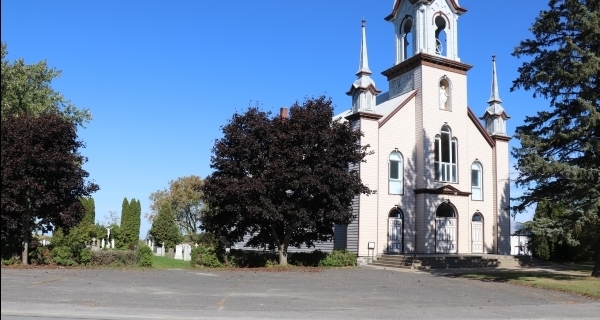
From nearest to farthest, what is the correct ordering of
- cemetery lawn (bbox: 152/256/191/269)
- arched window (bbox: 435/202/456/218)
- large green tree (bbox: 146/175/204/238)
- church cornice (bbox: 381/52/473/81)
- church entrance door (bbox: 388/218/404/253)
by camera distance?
cemetery lawn (bbox: 152/256/191/269), church entrance door (bbox: 388/218/404/253), arched window (bbox: 435/202/456/218), church cornice (bbox: 381/52/473/81), large green tree (bbox: 146/175/204/238)

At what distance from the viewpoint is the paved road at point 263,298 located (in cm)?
1157

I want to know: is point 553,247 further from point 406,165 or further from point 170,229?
point 170,229

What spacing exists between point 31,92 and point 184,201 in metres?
31.9

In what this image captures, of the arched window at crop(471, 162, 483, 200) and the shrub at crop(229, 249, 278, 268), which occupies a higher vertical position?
the arched window at crop(471, 162, 483, 200)

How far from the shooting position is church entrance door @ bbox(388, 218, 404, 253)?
102 ft

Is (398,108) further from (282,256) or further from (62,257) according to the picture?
(62,257)

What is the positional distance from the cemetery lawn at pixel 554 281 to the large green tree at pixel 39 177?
17.0m

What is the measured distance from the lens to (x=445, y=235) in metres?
32.1

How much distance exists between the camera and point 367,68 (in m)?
32.0

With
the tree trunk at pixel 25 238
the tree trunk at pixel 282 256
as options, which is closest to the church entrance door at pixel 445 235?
the tree trunk at pixel 282 256

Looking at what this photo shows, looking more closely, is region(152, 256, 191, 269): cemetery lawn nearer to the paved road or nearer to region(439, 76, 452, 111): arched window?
the paved road

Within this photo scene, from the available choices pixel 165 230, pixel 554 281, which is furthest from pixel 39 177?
pixel 165 230

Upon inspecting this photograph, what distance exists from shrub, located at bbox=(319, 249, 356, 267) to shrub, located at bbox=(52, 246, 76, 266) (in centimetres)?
1159

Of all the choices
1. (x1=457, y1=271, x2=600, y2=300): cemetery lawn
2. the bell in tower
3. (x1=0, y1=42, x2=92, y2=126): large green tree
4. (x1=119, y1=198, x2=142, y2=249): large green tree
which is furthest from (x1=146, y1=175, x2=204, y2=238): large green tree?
(x1=457, y1=271, x2=600, y2=300): cemetery lawn
